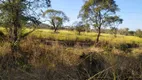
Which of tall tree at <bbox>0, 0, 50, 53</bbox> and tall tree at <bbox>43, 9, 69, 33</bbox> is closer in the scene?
tall tree at <bbox>0, 0, 50, 53</bbox>

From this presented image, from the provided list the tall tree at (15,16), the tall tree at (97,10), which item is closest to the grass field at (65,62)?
the tall tree at (15,16)

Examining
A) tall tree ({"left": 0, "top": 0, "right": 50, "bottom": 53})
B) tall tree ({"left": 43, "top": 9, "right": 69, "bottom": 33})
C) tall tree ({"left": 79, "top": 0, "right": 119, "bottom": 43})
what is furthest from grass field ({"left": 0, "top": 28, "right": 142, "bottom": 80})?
tall tree ({"left": 43, "top": 9, "right": 69, "bottom": 33})

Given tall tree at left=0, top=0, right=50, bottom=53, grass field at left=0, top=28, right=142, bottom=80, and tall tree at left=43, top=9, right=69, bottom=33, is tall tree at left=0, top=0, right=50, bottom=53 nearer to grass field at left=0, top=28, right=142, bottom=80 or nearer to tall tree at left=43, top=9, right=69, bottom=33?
grass field at left=0, top=28, right=142, bottom=80

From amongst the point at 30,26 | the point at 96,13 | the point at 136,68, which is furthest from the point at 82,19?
the point at 136,68

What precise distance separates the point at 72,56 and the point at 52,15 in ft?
133

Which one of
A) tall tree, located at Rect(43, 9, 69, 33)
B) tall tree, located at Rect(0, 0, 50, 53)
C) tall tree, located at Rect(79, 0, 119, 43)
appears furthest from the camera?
tall tree, located at Rect(43, 9, 69, 33)

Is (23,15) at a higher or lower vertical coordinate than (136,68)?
higher

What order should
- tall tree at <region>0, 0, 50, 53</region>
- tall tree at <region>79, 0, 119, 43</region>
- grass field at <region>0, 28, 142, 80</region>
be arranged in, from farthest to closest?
tall tree at <region>79, 0, 119, 43</region>
tall tree at <region>0, 0, 50, 53</region>
grass field at <region>0, 28, 142, 80</region>

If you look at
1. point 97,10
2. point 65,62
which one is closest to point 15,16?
point 65,62

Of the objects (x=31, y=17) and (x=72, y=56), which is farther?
(x=31, y=17)

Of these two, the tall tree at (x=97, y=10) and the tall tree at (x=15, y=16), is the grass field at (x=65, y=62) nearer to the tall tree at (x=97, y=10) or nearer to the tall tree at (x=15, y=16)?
the tall tree at (x=15, y=16)

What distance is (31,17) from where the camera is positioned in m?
10.5

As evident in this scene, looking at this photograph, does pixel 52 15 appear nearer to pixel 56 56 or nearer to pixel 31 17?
pixel 31 17

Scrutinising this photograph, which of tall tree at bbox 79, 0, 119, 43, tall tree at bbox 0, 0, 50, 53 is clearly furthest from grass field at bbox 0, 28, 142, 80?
tall tree at bbox 79, 0, 119, 43
